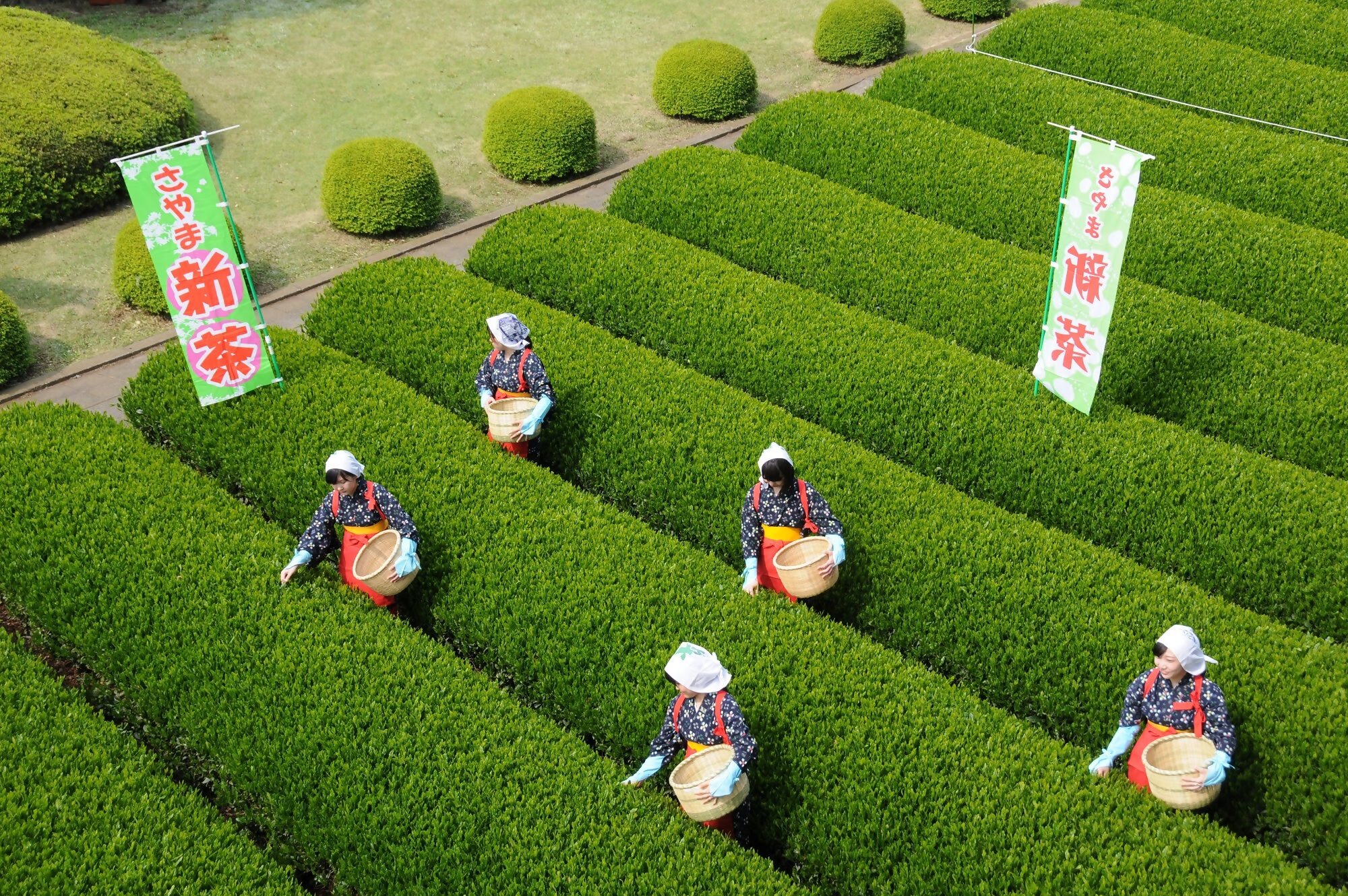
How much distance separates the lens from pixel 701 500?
30.7 ft

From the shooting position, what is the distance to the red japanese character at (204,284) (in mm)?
9094

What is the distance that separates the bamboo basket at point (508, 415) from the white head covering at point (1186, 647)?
476 cm

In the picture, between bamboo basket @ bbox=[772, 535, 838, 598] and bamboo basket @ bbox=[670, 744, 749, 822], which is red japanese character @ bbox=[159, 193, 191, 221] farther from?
bamboo basket @ bbox=[670, 744, 749, 822]

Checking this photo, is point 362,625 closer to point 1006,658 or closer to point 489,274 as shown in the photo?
point 1006,658

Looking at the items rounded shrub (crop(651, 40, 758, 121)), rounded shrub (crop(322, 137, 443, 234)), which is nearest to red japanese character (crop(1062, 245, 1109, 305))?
rounded shrub (crop(322, 137, 443, 234))

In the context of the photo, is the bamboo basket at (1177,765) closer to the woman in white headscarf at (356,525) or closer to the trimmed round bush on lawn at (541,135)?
the woman in white headscarf at (356,525)

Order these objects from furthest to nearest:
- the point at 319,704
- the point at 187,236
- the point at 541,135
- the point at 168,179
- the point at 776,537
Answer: the point at 541,135 → the point at 187,236 → the point at 168,179 → the point at 776,537 → the point at 319,704

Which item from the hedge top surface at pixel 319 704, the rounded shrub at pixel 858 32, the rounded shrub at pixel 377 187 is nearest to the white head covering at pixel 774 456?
the hedge top surface at pixel 319 704

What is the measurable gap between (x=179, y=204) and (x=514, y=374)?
278cm

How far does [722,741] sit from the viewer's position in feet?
21.5

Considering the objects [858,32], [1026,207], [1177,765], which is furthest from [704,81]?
[1177,765]

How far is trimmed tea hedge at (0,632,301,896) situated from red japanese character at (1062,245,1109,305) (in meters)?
6.98

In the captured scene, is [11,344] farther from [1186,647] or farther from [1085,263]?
[1186,647]

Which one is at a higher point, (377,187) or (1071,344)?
(1071,344)
